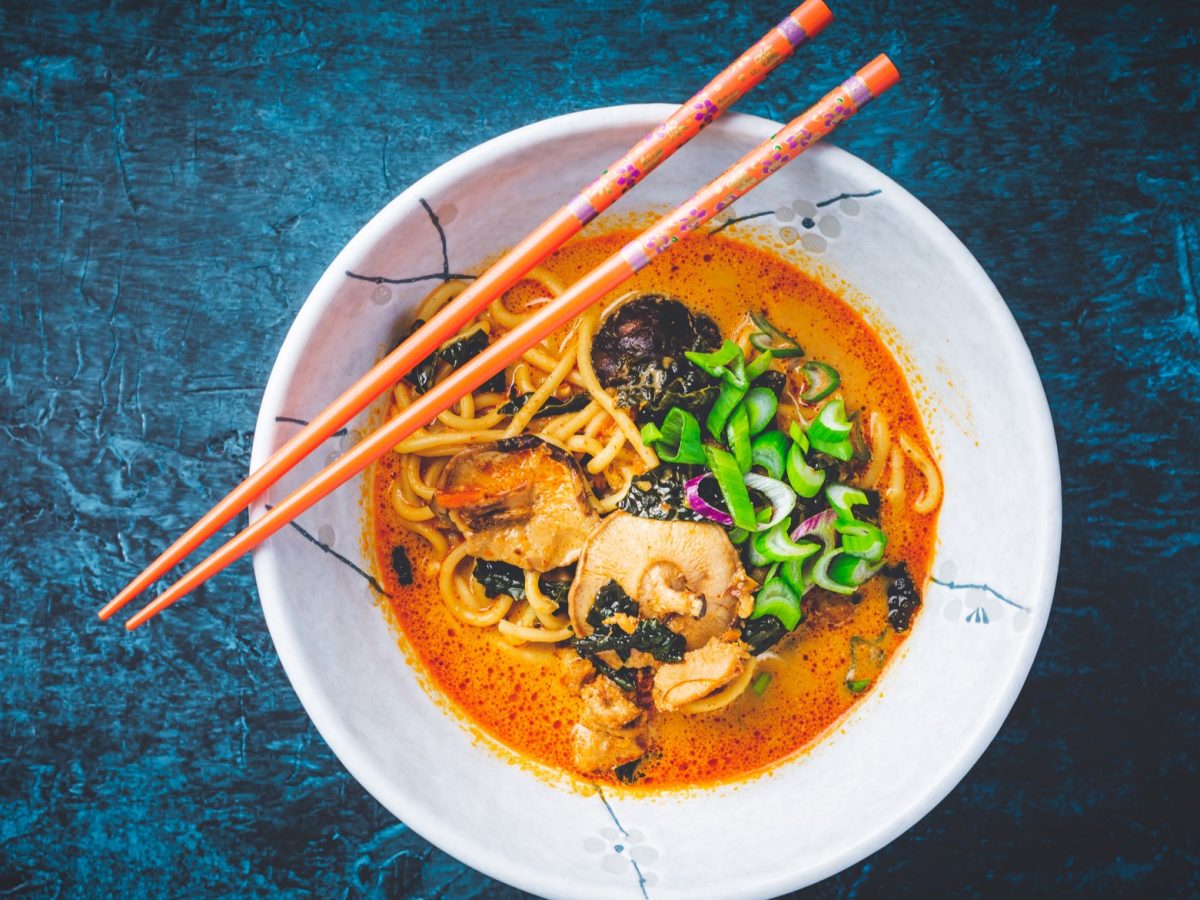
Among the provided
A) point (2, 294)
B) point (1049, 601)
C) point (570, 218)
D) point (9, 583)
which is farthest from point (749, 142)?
point (9, 583)

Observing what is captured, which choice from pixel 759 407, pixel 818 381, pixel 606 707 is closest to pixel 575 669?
pixel 606 707

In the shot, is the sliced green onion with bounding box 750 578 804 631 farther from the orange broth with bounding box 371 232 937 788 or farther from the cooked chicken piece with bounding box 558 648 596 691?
the cooked chicken piece with bounding box 558 648 596 691

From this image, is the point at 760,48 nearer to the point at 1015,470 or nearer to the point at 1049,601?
the point at 1015,470

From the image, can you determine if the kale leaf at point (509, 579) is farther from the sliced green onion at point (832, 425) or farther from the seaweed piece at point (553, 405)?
the sliced green onion at point (832, 425)

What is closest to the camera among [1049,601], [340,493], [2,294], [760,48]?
[760,48]

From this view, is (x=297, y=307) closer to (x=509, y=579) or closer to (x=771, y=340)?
(x=509, y=579)

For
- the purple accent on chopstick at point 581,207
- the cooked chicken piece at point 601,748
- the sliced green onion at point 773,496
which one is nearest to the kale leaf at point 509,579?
the cooked chicken piece at point 601,748
